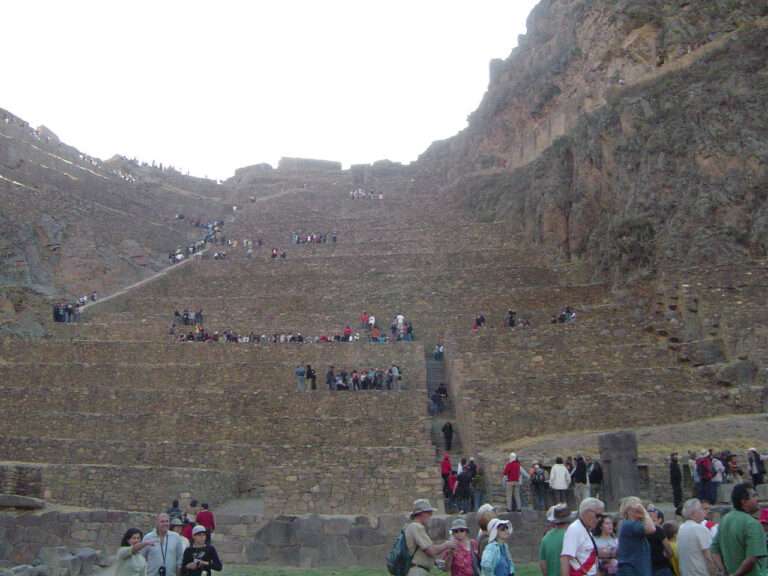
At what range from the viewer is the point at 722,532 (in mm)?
7234

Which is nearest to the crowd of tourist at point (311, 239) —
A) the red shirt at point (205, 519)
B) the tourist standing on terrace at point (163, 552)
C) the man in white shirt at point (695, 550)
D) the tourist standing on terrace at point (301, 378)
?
the tourist standing on terrace at point (301, 378)

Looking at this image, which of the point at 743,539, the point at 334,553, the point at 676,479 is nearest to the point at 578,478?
the point at 676,479

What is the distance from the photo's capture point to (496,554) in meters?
7.36

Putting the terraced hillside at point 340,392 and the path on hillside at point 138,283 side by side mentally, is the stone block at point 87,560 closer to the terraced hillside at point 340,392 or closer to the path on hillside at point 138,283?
the terraced hillside at point 340,392

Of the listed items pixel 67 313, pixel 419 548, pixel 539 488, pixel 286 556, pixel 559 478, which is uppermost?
pixel 67 313

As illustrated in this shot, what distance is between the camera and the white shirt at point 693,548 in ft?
24.5

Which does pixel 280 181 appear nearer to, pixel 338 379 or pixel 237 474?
pixel 338 379

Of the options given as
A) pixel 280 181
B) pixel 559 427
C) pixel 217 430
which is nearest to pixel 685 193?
pixel 559 427

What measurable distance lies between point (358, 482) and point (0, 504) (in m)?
7.95

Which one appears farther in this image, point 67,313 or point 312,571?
point 67,313

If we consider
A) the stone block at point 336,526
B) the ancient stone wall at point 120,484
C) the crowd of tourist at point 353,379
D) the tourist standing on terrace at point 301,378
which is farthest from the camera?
the tourist standing on terrace at point 301,378

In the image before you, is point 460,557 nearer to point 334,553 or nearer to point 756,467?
point 334,553

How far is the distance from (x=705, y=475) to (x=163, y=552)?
10194 mm

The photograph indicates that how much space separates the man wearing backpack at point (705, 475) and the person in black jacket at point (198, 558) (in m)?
9.53
